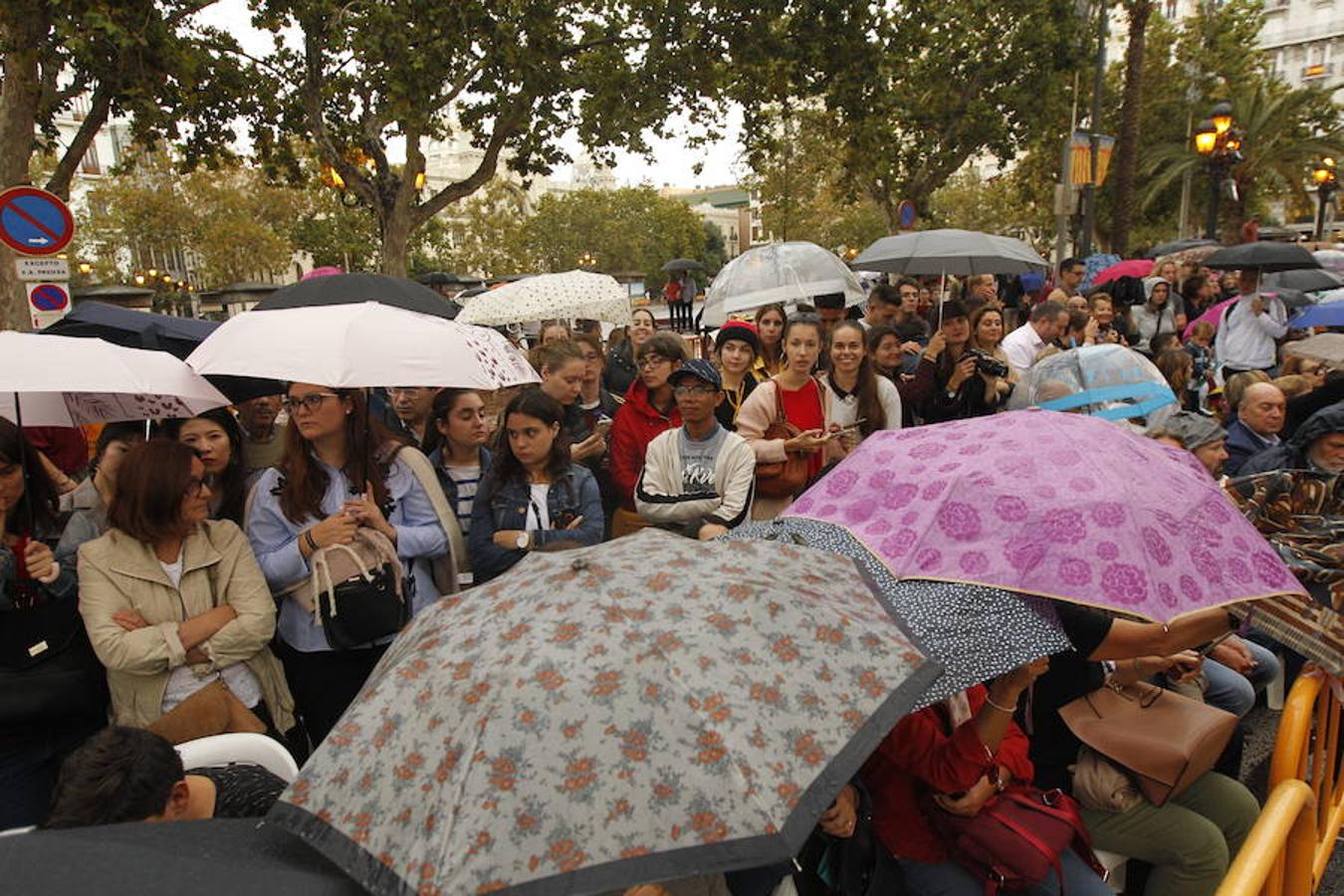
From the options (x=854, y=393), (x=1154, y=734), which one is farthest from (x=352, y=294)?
(x=1154, y=734)

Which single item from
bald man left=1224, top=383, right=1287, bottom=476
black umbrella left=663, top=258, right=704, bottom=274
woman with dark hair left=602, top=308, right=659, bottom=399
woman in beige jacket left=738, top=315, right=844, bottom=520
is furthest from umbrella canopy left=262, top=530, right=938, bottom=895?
black umbrella left=663, top=258, right=704, bottom=274

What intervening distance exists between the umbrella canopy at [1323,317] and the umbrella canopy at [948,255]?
240cm

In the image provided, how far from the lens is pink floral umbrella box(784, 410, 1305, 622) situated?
2057 mm

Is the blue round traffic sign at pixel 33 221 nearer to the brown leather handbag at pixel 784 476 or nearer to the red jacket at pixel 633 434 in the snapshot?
the red jacket at pixel 633 434

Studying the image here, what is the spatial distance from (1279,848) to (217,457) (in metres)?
3.84

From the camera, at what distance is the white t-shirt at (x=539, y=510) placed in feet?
12.2

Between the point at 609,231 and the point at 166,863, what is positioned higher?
A: the point at 609,231

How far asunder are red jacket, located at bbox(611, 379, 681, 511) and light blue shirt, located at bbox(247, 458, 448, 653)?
1.38 meters

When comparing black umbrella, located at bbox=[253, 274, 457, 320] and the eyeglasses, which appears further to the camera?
black umbrella, located at bbox=[253, 274, 457, 320]

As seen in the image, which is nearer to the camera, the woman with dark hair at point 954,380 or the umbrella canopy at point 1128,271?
the woman with dark hair at point 954,380

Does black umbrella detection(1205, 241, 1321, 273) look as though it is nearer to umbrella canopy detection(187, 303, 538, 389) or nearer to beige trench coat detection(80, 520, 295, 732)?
umbrella canopy detection(187, 303, 538, 389)

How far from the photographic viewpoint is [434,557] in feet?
11.8

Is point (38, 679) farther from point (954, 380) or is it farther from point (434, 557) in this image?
point (954, 380)


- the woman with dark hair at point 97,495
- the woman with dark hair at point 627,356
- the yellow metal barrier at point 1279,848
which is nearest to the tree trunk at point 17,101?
the woman with dark hair at point 627,356
